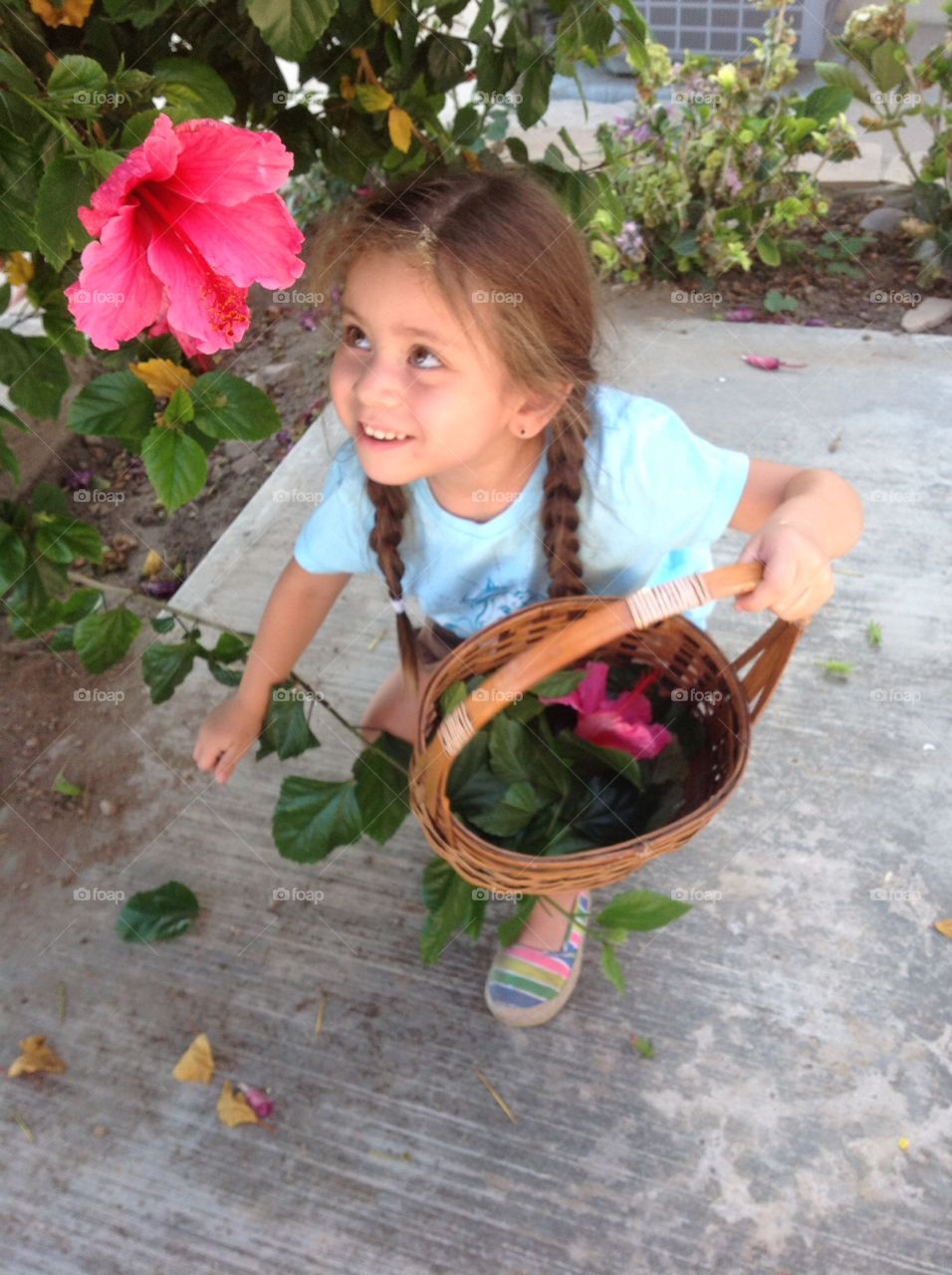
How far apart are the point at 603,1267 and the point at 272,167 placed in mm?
1165

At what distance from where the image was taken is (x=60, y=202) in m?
0.72

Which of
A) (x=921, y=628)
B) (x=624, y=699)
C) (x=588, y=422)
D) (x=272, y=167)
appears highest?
(x=272, y=167)

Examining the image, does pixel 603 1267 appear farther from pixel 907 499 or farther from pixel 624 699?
pixel 907 499

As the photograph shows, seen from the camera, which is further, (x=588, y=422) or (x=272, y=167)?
(x=588, y=422)

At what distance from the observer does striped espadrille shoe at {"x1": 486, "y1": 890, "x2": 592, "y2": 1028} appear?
4.50 ft

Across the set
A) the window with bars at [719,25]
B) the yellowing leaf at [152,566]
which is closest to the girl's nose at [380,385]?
the yellowing leaf at [152,566]

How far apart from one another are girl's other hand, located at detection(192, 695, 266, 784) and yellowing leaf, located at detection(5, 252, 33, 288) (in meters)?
0.58

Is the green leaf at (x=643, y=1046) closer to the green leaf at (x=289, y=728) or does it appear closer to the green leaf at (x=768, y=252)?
the green leaf at (x=289, y=728)

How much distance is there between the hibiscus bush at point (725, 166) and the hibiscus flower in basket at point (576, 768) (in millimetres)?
1517

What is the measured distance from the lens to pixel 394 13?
104 centimetres

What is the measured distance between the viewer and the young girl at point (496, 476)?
1.11 meters

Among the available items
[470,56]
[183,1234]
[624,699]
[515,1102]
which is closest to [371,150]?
[470,56]

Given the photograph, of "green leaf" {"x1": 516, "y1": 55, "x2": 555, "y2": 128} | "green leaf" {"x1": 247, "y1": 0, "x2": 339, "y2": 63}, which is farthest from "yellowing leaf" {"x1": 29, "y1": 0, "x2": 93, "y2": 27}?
"green leaf" {"x1": 516, "y1": 55, "x2": 555, "y2": 128}

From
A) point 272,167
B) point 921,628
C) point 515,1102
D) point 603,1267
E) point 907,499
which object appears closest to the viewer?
point 272,167
